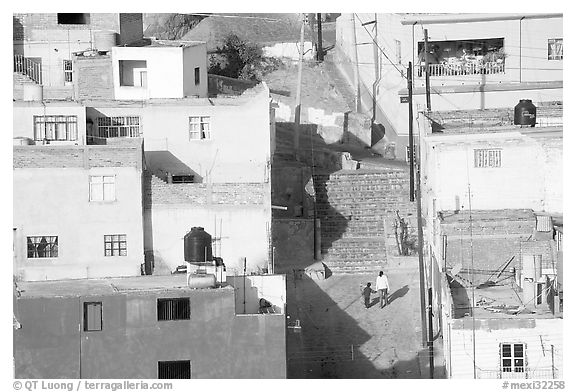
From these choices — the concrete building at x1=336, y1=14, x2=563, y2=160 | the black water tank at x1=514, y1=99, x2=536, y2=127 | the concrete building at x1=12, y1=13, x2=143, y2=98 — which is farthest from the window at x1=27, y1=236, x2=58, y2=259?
the concrete building at x1=336, y1=14, x2=563, y2=160

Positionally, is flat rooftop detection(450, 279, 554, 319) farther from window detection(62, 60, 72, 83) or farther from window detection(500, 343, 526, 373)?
window detection(62, 60, 72, 83)

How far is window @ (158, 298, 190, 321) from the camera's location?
182 feet

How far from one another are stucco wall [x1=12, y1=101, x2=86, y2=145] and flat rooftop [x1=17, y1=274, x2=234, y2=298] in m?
9.00

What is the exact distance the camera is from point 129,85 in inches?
2785

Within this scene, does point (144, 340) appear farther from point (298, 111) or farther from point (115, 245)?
point (298, 111)

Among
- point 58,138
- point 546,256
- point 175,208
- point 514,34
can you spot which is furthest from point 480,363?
point 514,34

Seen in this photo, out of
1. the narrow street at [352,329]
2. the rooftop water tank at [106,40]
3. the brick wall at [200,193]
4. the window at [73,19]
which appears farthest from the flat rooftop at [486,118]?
the window at [73,19]

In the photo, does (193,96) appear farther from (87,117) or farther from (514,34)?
(514,34)

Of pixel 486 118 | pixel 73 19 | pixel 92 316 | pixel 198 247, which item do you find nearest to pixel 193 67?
pixel 73 19

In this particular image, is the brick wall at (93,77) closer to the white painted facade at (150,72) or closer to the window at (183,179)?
the white painted facade at (150,72)

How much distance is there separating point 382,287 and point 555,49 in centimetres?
1503

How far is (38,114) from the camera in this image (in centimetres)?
6681

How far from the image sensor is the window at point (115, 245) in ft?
210

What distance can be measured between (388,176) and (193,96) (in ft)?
19.3
